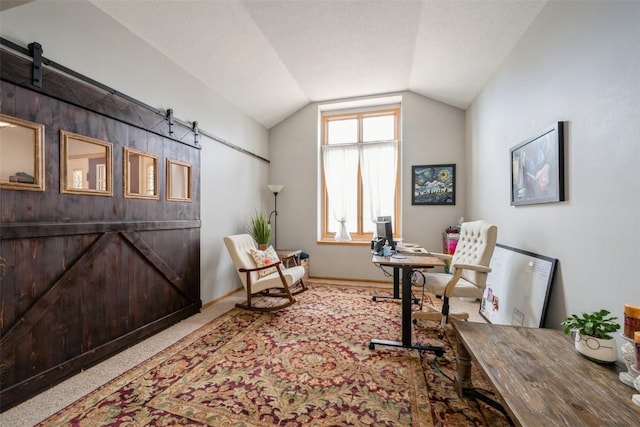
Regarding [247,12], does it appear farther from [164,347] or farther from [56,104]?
[164,347]

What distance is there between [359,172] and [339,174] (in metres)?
0.38

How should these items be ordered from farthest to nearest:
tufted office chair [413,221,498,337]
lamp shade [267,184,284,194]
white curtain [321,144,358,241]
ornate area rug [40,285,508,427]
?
white curtain [321,144,358,241]
lamp shade [267,184,284,194]
tufted office chair [413,221,498,337]
ornate area rug [40,285,508,427]

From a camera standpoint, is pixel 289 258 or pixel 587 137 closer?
pixel 587 137

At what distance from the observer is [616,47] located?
1.54 metres

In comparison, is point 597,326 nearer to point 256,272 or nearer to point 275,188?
point 256,272

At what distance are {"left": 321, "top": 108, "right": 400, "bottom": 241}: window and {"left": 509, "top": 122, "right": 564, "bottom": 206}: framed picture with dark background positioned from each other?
2176 mm

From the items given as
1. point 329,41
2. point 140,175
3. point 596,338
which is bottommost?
point 596,338

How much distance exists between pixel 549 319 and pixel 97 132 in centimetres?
400

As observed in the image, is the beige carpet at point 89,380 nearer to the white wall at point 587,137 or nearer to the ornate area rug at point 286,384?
the ornate area rug at point 286,384

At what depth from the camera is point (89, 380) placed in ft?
6.38

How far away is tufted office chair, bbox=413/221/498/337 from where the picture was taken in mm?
2461

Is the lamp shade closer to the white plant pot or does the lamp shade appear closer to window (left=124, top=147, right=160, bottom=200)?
window (left=124, top=147, right=160, bottom=200)

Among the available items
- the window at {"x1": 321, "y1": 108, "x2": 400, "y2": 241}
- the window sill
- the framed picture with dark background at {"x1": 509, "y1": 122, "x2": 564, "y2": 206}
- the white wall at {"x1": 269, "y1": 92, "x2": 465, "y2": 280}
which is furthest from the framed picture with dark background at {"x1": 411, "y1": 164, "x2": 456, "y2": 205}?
the framed picture with dark background at {"x1": 509, "y1": 122, "x2": 564, "y2": 206}

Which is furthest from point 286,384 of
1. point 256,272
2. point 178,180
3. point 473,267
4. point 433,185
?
point 433,185
